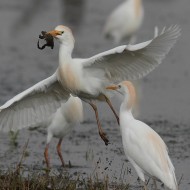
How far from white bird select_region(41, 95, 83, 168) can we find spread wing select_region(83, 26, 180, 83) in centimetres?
157

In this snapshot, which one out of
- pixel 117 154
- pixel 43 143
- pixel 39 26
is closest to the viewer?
pixel 117 154

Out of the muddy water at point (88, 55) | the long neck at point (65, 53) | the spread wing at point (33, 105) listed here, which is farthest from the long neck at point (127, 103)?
the spread wing at point (33, 105)

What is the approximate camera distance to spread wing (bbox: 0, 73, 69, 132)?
9.34 metres

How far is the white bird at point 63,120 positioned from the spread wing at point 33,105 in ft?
2.87

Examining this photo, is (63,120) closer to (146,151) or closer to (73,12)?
(146,151)

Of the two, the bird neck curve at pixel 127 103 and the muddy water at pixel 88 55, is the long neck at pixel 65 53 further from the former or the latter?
the muddy water at pixel 88 55

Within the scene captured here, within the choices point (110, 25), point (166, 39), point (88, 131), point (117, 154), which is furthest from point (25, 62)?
point (166, 39)

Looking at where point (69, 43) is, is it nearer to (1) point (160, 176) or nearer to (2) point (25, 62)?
(1) point (160, 176)

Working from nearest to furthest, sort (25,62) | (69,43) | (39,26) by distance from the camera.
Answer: (69,43) < (25,62) < (39,26)

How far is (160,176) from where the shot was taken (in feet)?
26.1

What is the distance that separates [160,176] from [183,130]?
3777 millimetres

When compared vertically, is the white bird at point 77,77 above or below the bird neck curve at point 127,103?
above

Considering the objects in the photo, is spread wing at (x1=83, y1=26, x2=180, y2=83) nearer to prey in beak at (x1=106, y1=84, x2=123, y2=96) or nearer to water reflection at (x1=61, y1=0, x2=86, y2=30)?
prey in beak at (x1=106, y1=84, x2=123, y2=96)

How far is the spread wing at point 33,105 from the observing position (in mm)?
9344
